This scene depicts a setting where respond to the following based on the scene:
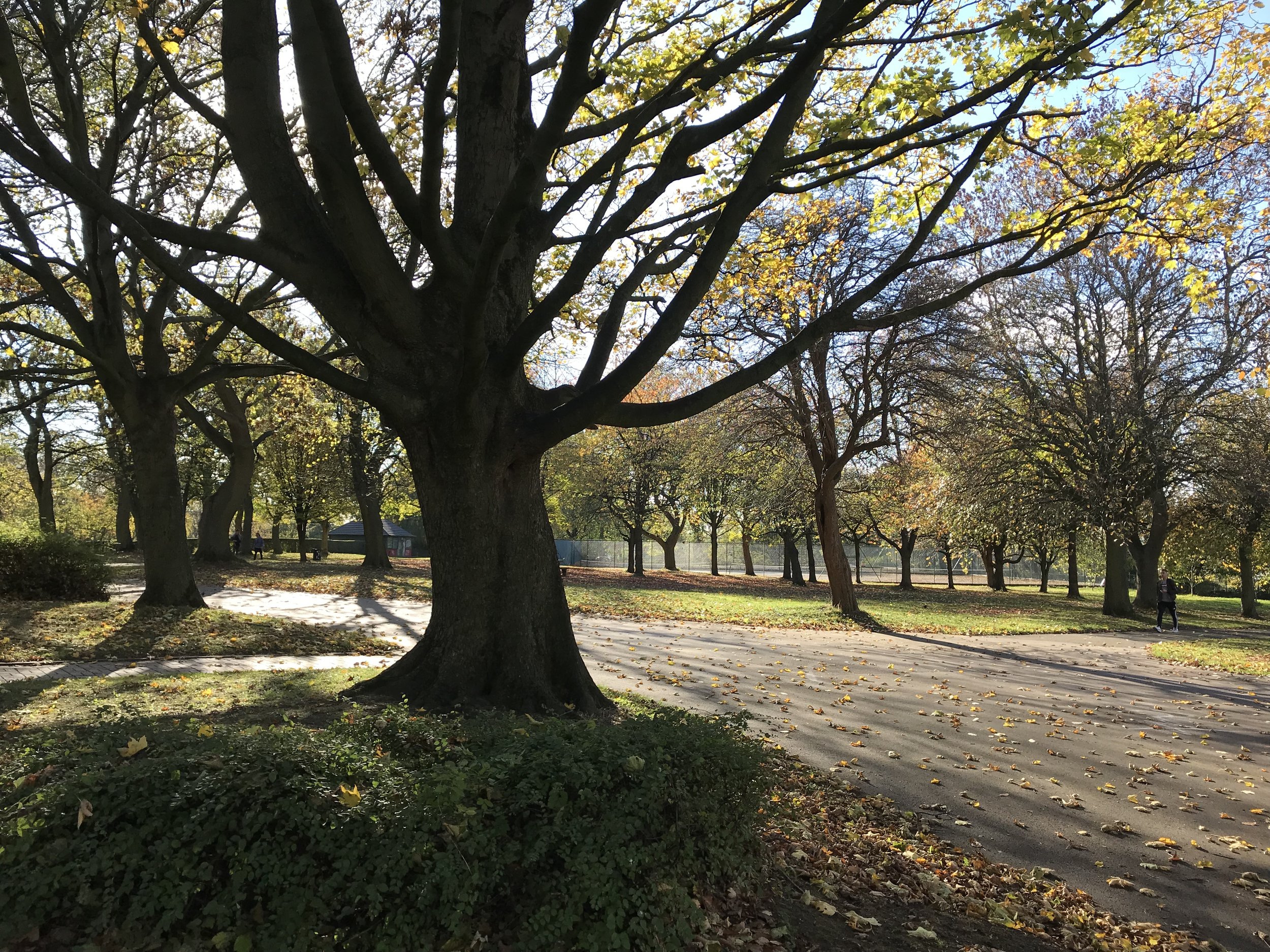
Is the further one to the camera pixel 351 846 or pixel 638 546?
pixel 638 546

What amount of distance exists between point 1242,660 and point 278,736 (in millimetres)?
16409

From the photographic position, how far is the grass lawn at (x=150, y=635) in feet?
29.3

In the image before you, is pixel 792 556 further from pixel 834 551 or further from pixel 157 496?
pixel 157 496

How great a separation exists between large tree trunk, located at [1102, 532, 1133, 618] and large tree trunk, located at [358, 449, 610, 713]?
23.9 m

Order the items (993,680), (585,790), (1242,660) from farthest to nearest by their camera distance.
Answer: (1242,660) → (993,680) → (585,790)

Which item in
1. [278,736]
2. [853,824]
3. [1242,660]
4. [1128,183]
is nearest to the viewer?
[278,736]

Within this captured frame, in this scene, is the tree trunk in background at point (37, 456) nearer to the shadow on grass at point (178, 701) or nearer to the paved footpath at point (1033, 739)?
the paved footpath at point (1033, 739)

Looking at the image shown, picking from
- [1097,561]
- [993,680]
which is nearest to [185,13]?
[993,680]

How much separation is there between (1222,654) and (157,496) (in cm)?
1932

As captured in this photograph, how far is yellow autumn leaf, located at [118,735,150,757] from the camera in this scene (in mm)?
3041

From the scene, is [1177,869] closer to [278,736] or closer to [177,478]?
[278,736]

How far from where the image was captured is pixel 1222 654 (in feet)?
47.4

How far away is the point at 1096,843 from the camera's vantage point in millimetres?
4898

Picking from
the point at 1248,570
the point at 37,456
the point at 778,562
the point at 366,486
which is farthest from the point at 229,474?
the point at 778,562
